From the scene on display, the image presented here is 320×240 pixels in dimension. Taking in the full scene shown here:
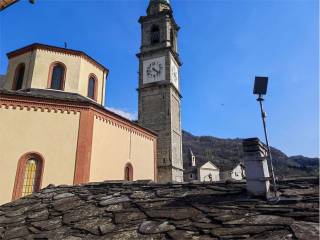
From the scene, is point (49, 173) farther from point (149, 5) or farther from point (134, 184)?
→ point (149, 5)

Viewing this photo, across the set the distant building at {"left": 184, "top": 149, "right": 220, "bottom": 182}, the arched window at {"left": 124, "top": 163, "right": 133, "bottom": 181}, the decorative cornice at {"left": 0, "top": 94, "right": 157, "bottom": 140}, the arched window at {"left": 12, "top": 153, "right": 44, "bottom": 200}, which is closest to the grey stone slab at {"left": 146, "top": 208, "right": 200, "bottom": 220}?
the arched window at {"left": 12, "top": 153, "right": 44, "bottom": 200}

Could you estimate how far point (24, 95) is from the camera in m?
12.7

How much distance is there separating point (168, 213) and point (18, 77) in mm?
16704

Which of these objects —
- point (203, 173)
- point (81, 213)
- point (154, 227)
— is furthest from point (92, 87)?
point (203, 173)

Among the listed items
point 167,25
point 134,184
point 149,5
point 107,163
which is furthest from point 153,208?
point 149,5

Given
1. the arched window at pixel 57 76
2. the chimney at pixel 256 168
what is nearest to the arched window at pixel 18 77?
the arched window at pixel 57 76

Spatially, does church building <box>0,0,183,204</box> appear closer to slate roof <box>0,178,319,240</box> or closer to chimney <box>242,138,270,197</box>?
slate roof <box>0,178,319,240</box>

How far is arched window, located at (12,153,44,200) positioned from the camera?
11.9 meters

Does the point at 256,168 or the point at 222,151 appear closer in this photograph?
the point at 256,168

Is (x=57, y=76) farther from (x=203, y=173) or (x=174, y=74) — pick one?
(x=203, y=173)

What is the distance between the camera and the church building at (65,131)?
1225 cm

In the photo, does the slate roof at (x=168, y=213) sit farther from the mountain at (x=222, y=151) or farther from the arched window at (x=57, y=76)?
the mountain at (x=222, y=151)

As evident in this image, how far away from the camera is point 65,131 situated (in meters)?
13.1

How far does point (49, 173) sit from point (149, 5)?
2853 cm
